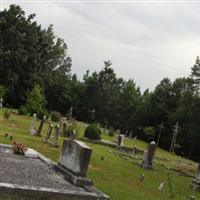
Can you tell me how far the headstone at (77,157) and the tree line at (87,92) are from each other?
36.6 metres

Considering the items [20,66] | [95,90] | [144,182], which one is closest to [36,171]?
[144,182]

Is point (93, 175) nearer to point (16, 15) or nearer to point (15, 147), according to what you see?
point (15, 147)

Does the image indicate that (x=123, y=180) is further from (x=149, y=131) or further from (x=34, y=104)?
(x=149, y=131)

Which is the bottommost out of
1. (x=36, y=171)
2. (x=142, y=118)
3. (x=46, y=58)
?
(x=36, y=171)

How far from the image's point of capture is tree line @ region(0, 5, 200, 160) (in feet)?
183

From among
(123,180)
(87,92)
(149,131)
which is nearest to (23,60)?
(87,92)

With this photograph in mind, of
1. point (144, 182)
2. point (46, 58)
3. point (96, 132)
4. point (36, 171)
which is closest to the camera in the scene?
point (36, 171)

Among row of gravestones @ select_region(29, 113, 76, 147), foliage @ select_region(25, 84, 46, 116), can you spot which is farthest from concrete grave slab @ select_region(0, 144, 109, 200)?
foliage @ select_region(25, 84, 46, 116)

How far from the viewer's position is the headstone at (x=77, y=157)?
47.9 ft

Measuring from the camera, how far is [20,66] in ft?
187

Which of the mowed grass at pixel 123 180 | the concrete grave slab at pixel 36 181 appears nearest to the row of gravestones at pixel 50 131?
the mowed grass at pixel 123 180

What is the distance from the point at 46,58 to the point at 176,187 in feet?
154

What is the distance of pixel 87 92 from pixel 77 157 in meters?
47.8

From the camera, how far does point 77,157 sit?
48.4ft
